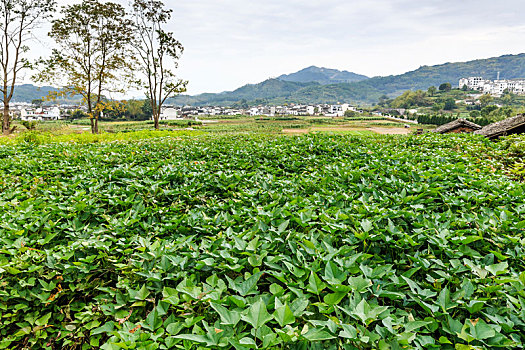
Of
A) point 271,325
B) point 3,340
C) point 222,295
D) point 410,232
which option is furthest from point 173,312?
point 410,232

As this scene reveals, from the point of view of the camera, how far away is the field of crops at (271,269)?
1.36 m

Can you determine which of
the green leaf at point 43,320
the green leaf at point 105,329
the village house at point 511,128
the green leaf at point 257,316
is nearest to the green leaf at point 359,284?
the green leaf at point 257,316

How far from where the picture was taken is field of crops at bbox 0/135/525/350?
1.36 metres

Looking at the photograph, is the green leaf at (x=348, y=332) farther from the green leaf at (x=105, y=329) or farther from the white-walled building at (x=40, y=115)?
the white-walled building at (x=40, y=115)

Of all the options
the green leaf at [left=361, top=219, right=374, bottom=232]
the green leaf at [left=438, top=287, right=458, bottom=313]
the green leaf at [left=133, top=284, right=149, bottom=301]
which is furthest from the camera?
the green leaf at [left=361, top=219, right=374, bottom=232]

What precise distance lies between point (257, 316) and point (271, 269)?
1.96ft

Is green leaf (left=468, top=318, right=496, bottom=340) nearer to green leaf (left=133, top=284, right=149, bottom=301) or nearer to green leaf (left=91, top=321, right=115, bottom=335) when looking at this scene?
green leaf (left=133, top=284, right=149, bottom=301)

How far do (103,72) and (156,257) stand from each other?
89.8 ft

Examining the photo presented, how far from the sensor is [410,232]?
232 centimetres

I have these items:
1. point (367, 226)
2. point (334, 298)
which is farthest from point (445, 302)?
A: point (367, 226)

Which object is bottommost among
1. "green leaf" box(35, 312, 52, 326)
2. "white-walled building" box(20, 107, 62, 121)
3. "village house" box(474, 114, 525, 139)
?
"green leaf" box(35, 312, 52, 326)

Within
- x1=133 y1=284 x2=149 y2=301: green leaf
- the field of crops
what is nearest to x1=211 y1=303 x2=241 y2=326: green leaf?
the field of crops

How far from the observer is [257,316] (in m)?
1.33

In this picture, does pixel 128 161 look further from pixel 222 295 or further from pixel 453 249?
pixel 453 249
